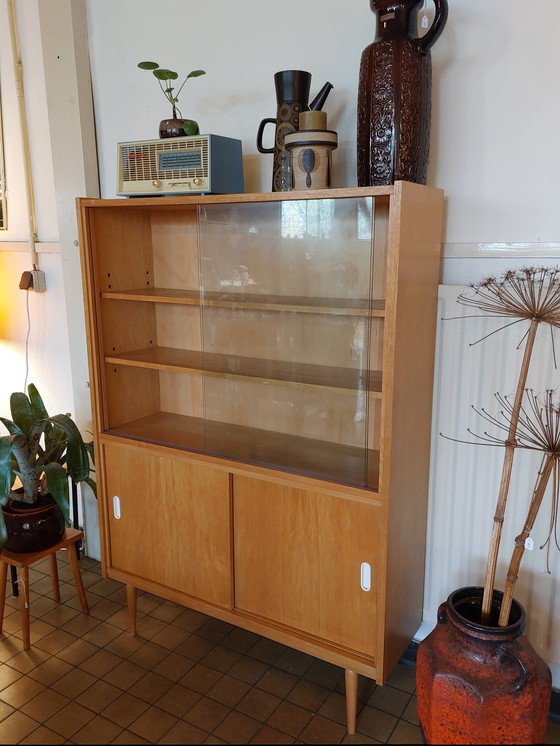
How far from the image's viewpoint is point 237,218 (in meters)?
1.91

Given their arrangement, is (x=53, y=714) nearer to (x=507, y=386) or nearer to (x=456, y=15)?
(x=507, y=386)

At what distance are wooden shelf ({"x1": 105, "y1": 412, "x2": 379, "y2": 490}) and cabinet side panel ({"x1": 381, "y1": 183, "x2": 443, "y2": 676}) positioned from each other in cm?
13

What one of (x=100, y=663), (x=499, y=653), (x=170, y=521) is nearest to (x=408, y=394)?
(x=499, y=653)

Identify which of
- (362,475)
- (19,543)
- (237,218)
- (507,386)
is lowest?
(19,543)

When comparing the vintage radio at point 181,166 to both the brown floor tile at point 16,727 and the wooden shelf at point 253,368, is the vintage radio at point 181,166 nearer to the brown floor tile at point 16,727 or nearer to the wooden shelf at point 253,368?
the wooden shelf at point 253,368

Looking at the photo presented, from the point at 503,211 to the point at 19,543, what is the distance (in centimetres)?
201

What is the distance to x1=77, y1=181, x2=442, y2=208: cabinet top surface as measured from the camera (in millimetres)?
1559

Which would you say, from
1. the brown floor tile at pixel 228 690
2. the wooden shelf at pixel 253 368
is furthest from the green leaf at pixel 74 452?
the brown floor tile at pixel 228 690

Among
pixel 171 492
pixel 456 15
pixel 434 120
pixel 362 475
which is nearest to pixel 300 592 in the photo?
pixel 362 475

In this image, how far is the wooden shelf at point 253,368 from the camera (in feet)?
5.99

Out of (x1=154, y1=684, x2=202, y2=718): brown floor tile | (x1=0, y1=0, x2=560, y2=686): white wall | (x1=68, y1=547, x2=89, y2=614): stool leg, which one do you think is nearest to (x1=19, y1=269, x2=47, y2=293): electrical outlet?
(x1=0, y1=0, x2=560, y2=686): white wall

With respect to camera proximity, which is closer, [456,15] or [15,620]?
[456,15]

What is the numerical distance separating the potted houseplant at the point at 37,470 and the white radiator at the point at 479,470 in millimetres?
1319

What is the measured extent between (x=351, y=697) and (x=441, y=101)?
1785 mm
